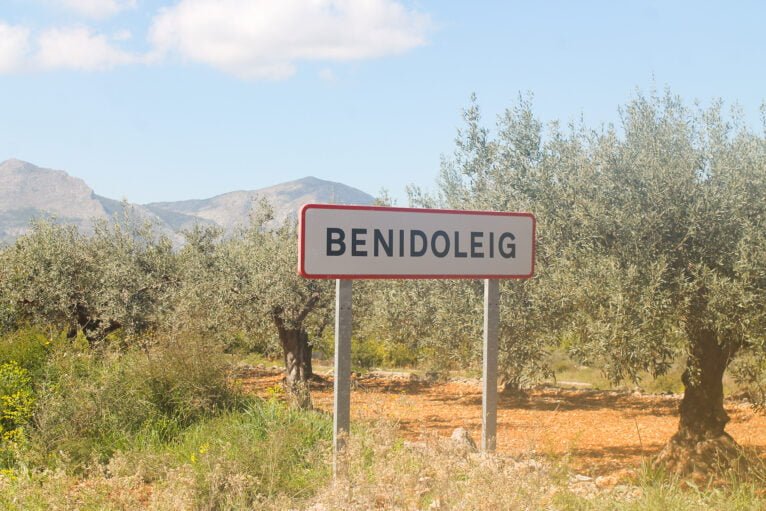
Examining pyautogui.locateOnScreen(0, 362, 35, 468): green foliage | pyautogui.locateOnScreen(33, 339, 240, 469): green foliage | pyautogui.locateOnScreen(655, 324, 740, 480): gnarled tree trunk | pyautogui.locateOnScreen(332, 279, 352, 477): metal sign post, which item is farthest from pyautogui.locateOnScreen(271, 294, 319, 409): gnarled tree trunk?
pyautogui.locateOnScreen(332, 279, 352, 477): metal sign post

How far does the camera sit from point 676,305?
8.59 m

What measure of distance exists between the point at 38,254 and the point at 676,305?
17.7 metres

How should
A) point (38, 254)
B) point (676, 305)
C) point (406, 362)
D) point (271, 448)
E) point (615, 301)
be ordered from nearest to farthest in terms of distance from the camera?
1. point (271, 448)
2. point (615, 301)
3. point (676, 305)
4. point (38, 254)
5. point (406, 362)

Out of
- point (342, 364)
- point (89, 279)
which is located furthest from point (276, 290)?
point (342, 364)

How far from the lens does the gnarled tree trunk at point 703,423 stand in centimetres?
1036

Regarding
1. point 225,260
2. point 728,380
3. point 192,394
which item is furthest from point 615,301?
point 728,380

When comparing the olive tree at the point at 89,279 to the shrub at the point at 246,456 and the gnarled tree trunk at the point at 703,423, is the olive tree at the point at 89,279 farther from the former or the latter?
the gnarled tree trunk at the point at 703,423

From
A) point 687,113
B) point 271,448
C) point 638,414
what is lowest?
point 638,414

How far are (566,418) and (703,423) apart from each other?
5142 mm

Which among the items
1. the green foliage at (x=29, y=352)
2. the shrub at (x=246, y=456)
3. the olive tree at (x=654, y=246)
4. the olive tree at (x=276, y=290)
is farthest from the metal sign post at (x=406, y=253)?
the olive tree at (x=276, y=290)

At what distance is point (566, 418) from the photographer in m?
15.7

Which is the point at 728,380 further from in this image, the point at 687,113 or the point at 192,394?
the point at 192,394

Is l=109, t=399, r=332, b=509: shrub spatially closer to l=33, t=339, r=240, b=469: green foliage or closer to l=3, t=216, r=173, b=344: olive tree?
l=33, t=339, r=240, b=469: green foliage

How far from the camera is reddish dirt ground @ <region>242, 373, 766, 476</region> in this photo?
1209cm
